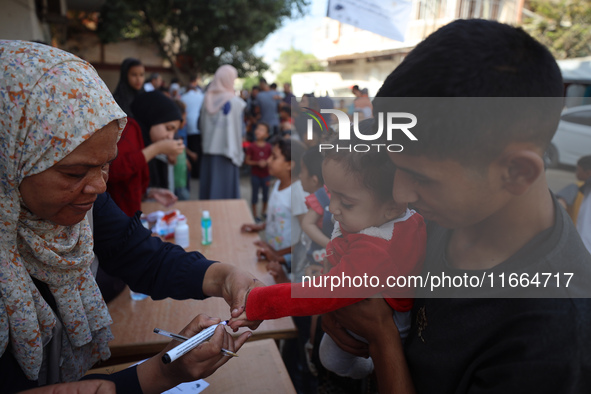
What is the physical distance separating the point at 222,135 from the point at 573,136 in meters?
7.97

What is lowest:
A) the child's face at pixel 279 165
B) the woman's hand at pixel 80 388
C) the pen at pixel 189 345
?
the child's face at pixel 279 165

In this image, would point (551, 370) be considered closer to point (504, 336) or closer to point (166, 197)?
point (504, 336)

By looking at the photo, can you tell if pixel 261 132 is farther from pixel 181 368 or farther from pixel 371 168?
pixel 181 368

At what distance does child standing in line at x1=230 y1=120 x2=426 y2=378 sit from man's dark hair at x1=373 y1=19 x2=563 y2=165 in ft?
1.02

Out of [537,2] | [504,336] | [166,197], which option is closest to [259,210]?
[166,197]

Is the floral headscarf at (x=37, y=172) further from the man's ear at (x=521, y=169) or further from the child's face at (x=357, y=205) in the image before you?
the man's ear at (x=521, y=169)

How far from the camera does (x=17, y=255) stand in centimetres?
111

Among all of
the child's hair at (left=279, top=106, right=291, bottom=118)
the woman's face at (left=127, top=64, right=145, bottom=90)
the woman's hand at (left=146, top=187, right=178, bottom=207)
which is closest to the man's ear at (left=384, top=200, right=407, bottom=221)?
the woman's hand at (left=146, top=187, right=178, bottom=207)

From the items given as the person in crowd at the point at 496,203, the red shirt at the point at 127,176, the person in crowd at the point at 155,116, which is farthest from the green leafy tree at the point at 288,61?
the person in crowd at the point at 496,203

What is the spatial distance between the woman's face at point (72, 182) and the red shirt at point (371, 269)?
0.60m

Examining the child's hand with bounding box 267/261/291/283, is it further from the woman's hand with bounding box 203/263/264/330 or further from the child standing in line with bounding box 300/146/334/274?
the woman's hand with bounding box 203/263/264/330

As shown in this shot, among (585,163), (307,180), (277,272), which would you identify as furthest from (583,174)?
(277,272)

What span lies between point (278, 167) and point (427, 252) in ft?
7.67

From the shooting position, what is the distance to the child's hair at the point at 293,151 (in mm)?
2838
